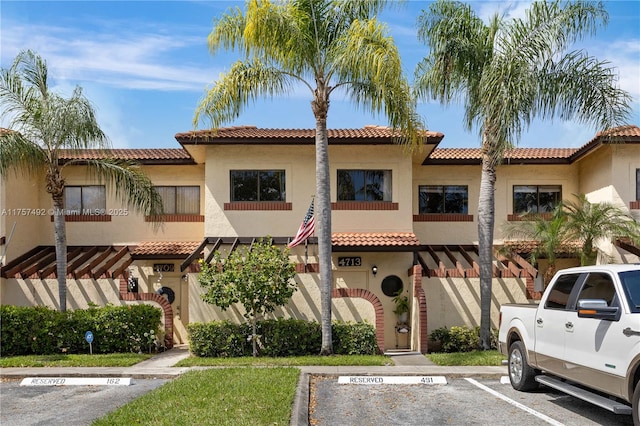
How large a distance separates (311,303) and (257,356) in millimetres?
2499

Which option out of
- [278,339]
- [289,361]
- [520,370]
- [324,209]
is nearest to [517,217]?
[324,209]

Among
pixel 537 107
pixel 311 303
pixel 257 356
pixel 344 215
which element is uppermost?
pixel 537 107

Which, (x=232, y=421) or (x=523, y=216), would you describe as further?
(x=523, y=216)

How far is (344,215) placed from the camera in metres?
20.0

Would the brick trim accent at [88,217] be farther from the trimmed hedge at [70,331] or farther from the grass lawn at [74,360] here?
the grass lawn at [74,360]

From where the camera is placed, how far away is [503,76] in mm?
14945

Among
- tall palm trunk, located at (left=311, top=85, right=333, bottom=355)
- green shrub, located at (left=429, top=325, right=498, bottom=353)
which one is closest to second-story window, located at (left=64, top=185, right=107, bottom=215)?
tall palm trunk, located at (left=311, top=85, right=333, bottom=355)

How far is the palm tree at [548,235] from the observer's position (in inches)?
719

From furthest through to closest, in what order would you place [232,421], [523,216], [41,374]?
[523,216]
[41,374]
[232,421]

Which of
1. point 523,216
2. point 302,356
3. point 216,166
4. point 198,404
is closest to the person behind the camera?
point 198,404

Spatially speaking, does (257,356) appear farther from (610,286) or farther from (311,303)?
(610,286)

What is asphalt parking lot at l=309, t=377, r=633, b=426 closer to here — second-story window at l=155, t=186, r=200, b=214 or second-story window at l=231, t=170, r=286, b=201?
second-story window at l=231, t=170, r=286, b=201

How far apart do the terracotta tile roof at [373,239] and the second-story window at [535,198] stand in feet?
16.6

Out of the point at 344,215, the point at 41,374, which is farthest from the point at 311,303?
the point at 41,374
